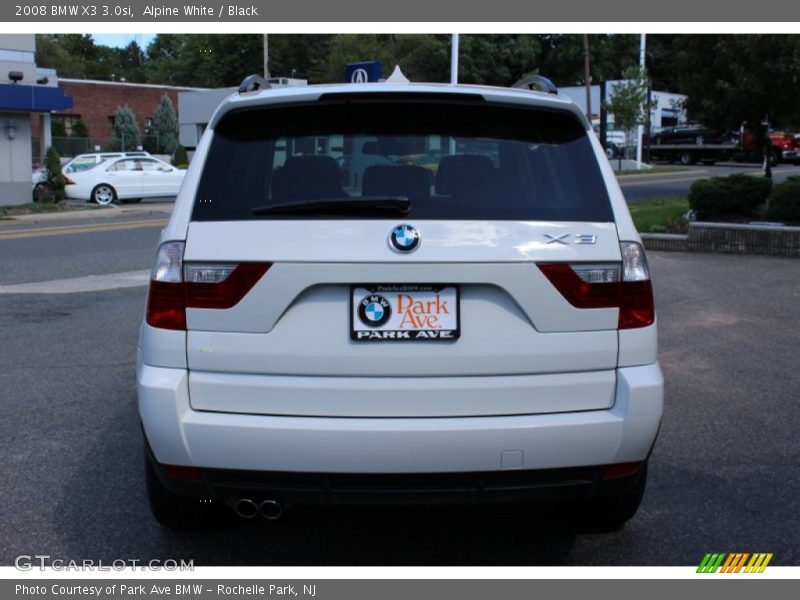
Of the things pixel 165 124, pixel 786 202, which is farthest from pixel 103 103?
pixel 786 202

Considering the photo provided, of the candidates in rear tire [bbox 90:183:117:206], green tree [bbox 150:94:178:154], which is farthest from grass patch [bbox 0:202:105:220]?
green tree [bbox 150:94:178:154]

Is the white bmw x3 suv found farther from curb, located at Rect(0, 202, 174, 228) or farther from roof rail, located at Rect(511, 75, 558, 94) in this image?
curb, located at Rect(0, 202, 174, 228)

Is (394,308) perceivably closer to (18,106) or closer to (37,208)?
(37,208)

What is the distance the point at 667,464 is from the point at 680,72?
58.5ft

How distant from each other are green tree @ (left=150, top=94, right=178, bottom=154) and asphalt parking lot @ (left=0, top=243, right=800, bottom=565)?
55068 mm

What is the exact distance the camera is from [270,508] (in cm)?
365

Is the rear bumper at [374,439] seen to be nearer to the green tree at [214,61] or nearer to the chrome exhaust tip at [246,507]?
the chrome exhaust tip at [246,507]

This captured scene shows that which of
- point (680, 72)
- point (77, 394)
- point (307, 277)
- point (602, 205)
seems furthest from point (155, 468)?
point (680, 72)

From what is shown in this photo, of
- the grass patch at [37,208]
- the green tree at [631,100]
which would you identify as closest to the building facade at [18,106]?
the grass patch at [37,208]

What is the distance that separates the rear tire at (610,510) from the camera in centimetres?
423

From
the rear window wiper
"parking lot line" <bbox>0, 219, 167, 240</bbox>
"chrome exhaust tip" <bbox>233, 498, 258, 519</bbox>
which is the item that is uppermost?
the rear window wiper

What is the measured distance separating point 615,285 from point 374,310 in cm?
90

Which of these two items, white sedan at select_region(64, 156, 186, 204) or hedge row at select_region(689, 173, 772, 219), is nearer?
hedge row at select_region(689, 173, 772, 219)

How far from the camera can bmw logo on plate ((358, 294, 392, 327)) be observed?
3.50m
